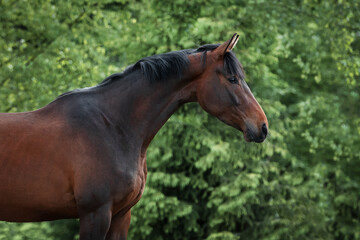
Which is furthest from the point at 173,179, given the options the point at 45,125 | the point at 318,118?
the point at 45,125

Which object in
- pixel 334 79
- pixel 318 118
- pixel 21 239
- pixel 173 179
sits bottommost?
pixel 318 118

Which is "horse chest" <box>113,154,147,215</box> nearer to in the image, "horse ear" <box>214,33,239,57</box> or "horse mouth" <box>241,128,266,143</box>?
"horse mouth" <box>241,128,266,143</box>

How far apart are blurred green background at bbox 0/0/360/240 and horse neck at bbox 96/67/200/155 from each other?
5454mm

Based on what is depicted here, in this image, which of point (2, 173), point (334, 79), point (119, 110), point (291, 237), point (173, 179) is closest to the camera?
point (2, 173)

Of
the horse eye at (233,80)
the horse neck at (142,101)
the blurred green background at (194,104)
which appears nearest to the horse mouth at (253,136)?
the horse eye at (233,80)

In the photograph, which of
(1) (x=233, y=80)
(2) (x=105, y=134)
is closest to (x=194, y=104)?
(1) (x=233, y=80)

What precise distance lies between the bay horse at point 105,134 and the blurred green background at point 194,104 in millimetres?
5447

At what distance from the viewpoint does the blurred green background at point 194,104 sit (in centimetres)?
911

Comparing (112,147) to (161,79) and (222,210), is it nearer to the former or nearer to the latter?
(161,79)

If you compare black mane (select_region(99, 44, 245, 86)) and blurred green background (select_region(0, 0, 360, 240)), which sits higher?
black mane (select_region(99, 44, 245, 86))

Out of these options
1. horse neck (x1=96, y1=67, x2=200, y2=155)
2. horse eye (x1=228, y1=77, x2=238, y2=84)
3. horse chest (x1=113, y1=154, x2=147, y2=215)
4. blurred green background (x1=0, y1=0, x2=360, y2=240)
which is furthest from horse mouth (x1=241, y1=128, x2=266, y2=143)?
blurred green background (x1=0, y1=0, x2=360, y2=240)

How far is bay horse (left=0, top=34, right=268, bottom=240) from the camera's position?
2.91 meters

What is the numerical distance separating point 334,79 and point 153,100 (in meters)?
10.7

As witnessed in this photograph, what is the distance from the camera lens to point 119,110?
3.15 m
